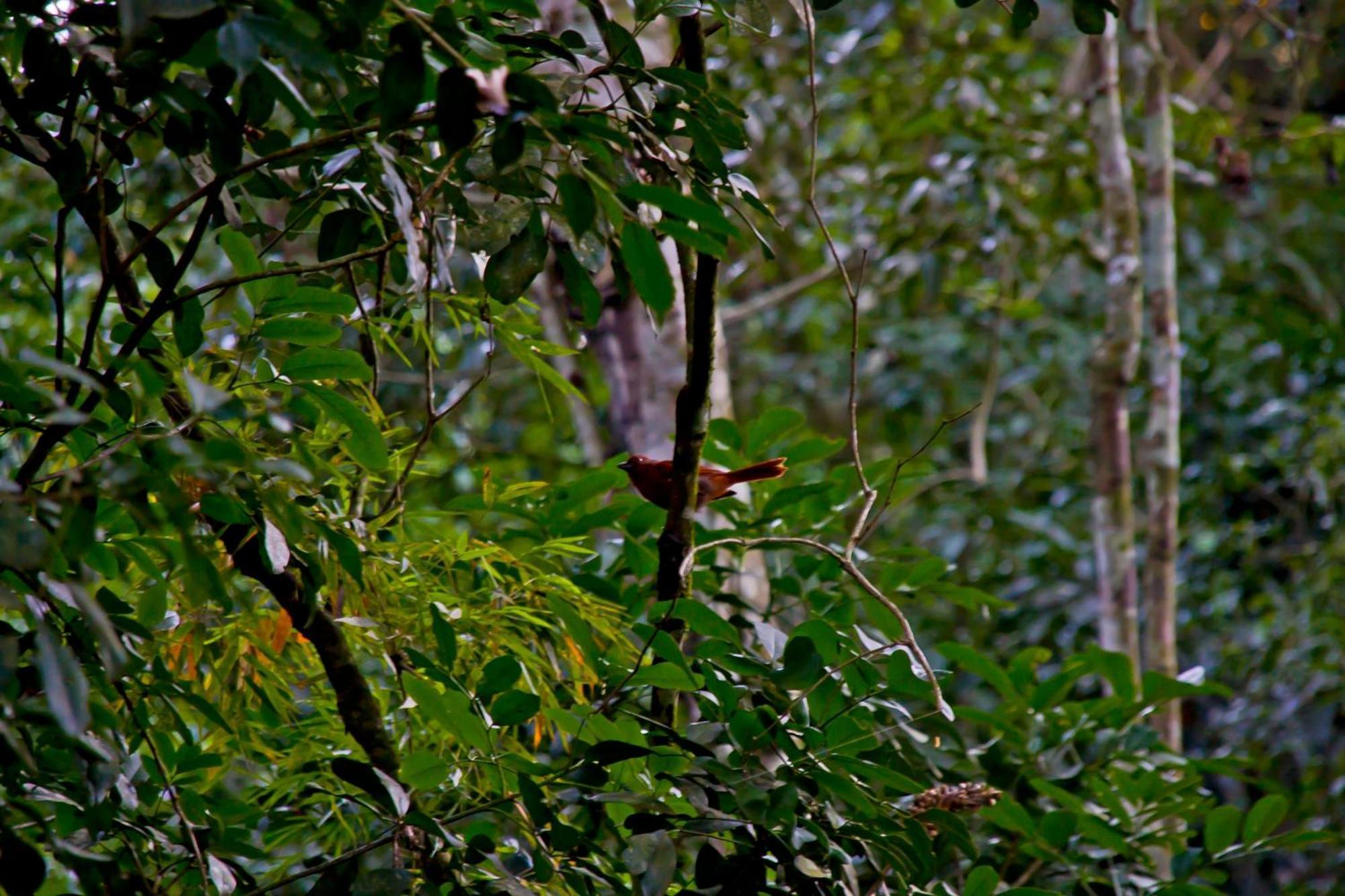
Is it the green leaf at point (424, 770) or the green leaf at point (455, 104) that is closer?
the green leaf at point (455, 104)

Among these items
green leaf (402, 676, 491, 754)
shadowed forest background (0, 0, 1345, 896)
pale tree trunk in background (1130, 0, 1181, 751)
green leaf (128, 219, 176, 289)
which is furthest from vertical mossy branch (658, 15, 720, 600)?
pale tree trunk in background (1130, 0, 1181, 751)

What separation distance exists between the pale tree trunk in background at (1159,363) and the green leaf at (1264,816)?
0.98m

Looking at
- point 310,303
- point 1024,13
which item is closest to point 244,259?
point 310,303

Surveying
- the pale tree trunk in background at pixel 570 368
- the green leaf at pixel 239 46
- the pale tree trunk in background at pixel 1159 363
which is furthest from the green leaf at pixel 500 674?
the pale tree trunk in background at pixel 1159 363

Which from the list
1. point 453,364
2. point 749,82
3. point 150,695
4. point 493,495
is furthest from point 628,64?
point 453,364

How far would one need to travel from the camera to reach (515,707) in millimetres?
995

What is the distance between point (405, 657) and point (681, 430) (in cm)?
33

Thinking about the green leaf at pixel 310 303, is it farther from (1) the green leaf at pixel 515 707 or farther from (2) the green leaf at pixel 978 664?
(2) the green leaf at pixel 978 664

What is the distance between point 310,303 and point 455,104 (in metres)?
0.31

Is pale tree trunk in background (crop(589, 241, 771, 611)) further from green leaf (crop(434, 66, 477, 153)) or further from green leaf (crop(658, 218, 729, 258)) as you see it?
green leaf (crop(434, 66, 477, 153))

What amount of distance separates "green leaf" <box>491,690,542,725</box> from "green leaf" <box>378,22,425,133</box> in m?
0.46

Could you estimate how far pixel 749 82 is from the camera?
3.56 metres

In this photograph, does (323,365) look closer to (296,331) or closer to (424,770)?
(296,331)

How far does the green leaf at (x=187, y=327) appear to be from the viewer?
0.94 metres
